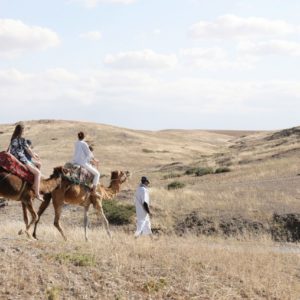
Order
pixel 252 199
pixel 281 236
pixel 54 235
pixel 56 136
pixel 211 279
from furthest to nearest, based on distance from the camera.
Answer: pixel 56 136
pixel 252 199
pixel 281 236
pixel 54 235
pixel 211 279

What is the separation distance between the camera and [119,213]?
2508cm

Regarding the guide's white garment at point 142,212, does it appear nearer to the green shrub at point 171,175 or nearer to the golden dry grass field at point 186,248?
the golden dry grass field at point 186,248

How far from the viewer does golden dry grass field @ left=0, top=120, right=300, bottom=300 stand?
11383mm

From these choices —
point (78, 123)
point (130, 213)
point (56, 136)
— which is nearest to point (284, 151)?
point (130, 213)

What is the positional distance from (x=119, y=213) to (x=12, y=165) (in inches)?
466

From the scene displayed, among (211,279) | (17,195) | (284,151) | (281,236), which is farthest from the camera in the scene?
(284,151)

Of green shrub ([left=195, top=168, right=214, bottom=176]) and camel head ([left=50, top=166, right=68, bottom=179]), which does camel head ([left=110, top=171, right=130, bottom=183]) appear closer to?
camel head ([left=50, top=166, right=68, bottom=179])

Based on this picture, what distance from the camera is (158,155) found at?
77062mm

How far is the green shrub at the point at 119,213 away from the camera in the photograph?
2477cm

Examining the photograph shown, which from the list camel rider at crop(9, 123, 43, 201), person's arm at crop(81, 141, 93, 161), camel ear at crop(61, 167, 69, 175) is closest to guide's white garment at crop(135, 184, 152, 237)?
person's arm at crop(81, 141, 93, 161)

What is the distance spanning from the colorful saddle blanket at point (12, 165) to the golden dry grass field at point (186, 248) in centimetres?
140

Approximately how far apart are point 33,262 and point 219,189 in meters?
20.0

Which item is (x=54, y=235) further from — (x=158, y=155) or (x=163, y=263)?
(x=158, y=155)

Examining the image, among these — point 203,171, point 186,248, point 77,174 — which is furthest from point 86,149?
point 203,171
